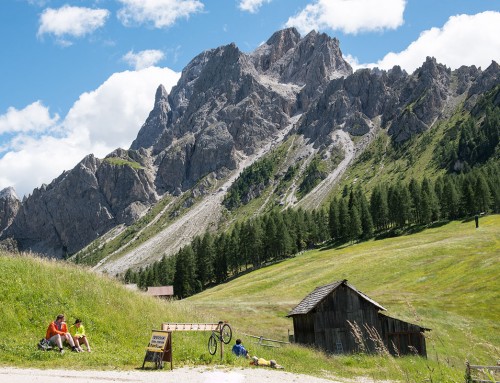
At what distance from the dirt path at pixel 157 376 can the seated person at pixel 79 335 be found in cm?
345

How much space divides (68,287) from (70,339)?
19.5 feet

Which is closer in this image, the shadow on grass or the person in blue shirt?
Result: the person in blue shirt

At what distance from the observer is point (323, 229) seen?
14062 cm

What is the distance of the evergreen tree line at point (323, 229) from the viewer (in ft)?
400

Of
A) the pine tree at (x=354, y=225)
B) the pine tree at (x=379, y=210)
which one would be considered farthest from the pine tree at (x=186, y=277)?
the pine tree at (x=379, y=210)

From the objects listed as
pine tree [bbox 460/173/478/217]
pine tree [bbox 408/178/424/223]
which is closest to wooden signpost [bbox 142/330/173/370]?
pine tree [bbox 408/178/424/223]

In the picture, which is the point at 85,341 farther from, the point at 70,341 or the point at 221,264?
the point at 221,264

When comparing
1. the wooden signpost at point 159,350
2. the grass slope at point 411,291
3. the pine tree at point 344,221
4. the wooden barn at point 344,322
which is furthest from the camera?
the pine tree at point 344,221

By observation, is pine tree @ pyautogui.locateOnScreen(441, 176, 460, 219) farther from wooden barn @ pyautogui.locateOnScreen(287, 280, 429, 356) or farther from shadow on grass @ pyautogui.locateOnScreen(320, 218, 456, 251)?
wooden barn @ pyautogui.locateOnScreen(287, 280, 429, 356)

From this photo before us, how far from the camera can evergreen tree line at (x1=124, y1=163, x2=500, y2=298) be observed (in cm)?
12181

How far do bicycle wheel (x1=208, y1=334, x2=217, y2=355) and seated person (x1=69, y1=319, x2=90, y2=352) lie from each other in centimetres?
566

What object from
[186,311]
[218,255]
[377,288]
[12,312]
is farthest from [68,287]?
[218,255]

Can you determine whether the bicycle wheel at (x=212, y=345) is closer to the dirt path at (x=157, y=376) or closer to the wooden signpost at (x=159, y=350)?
the dirt path at (x=157, y=376)

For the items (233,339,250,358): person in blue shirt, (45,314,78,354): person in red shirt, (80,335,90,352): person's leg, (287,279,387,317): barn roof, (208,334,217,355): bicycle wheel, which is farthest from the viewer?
(287,279,387,317): barn roof
